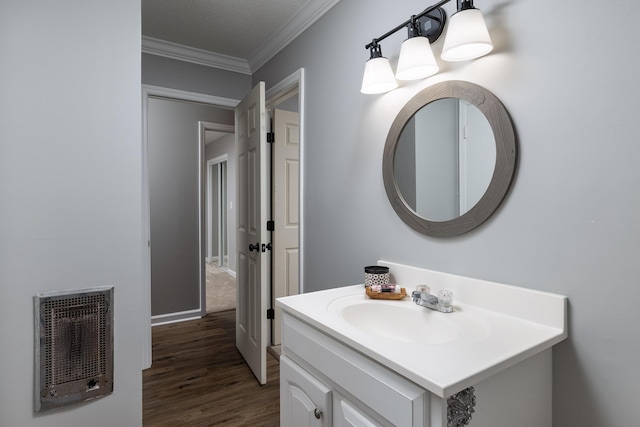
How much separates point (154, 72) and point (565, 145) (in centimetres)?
273

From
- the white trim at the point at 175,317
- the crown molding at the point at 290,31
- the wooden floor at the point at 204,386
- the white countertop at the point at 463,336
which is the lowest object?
the wooden floor at the point at 204,386

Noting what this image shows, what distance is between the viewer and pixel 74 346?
1460 mm

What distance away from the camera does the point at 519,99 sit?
1088 mm

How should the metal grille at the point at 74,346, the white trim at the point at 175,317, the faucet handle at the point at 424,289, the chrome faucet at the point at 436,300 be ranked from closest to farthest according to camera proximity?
the chrome faucet at the point at 436,300 → the faucet handle at the point at 424,289 → the metal grille at the point at 74,346 → the white trim at the point at 175,317

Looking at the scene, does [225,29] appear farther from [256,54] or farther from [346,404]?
[346,404]

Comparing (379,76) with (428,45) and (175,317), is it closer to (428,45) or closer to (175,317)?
(428,45)

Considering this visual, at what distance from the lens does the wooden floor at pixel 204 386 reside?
197 cm

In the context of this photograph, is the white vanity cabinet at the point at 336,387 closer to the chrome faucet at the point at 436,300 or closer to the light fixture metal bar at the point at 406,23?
the chrome faucet at the point at 436,300

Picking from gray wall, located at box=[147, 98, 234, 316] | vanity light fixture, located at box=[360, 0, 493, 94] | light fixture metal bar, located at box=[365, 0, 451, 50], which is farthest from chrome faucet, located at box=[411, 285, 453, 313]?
gray wall, located at box=[147, 98, 234, 316]

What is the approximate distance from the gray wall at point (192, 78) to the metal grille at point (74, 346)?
182 centimetres

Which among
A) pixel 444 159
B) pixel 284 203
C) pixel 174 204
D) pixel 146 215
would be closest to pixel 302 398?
pixel 444 159

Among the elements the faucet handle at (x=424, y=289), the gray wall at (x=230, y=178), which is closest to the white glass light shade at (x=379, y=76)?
the faucet handle at (x=424, y=289)

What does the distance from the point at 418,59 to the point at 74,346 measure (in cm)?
182

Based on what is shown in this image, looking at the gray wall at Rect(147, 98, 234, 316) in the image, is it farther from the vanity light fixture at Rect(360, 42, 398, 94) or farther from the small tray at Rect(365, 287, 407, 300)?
the small tray at Rect(365, 287, 407, 300)
